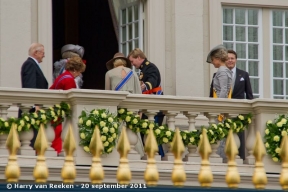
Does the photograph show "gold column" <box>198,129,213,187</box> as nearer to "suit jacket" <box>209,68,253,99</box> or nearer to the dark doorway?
"suit jacket" <box>209,68,253,99</box>

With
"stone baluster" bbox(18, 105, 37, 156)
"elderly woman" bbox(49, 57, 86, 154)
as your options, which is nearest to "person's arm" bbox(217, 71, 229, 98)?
"elderly woman" bbox(49, 57, 86, 154)

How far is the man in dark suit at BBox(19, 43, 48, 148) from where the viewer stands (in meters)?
15.6

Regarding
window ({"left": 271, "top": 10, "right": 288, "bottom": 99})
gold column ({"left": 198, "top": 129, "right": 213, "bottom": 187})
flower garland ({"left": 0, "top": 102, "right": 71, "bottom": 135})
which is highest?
window ({"left": 271, "top": 10, "right": 288, "bottom": 99})

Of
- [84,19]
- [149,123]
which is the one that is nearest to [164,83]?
[149,123]

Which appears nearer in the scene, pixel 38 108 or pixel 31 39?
pixel 38 108

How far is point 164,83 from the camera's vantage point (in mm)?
19219

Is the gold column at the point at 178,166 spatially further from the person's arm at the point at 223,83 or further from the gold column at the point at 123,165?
the person's arm at the point at 223,83

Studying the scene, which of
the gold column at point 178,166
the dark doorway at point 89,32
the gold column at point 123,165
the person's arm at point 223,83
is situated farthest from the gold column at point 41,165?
the dark doorway at point 89,32

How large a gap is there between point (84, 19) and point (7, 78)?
24.4 feet

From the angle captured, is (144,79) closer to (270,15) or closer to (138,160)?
(138,160)

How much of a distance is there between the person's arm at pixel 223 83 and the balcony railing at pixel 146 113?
0.20m

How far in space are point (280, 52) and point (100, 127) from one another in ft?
18.1

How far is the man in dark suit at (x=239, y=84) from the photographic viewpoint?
17125 millimetres

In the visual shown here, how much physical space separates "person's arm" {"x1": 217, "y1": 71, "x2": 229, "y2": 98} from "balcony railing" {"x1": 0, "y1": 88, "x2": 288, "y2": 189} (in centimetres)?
20
